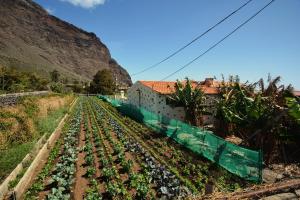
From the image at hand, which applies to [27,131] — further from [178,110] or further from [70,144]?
[178,110]

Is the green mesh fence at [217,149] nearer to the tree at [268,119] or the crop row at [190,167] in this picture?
the crop row at [190,167]

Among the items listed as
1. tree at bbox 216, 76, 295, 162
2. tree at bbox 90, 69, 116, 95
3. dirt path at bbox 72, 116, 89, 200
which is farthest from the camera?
tree at bbox 90, 69, 116, 95

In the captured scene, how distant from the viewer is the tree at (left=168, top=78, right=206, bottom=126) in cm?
2573

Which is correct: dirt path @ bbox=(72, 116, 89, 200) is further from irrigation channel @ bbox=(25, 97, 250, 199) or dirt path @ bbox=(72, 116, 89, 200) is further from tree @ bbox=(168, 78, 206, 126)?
tree @ bbox=(168, 78, 206, 126)

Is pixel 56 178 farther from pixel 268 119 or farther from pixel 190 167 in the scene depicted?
pixel 268 119

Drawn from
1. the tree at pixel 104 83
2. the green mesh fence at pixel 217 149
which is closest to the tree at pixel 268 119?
the green mesh fence at pixel 217 149

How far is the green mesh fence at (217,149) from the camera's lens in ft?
38.4

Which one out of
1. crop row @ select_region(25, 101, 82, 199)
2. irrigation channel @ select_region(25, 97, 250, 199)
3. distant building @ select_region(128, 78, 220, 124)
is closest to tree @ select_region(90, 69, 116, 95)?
distant building @ select_region(128, 78, 220, 124)

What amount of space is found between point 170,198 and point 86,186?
12.4 ft

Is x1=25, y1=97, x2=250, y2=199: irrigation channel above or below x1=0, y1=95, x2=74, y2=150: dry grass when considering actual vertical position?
below

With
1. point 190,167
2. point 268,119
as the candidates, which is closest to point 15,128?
point 190,167

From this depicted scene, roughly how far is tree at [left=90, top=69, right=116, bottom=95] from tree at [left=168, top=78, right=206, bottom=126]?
78892 mm

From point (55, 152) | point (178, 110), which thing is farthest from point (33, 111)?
point (178, 110)

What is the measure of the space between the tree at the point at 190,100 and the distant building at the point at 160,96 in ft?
3.97
